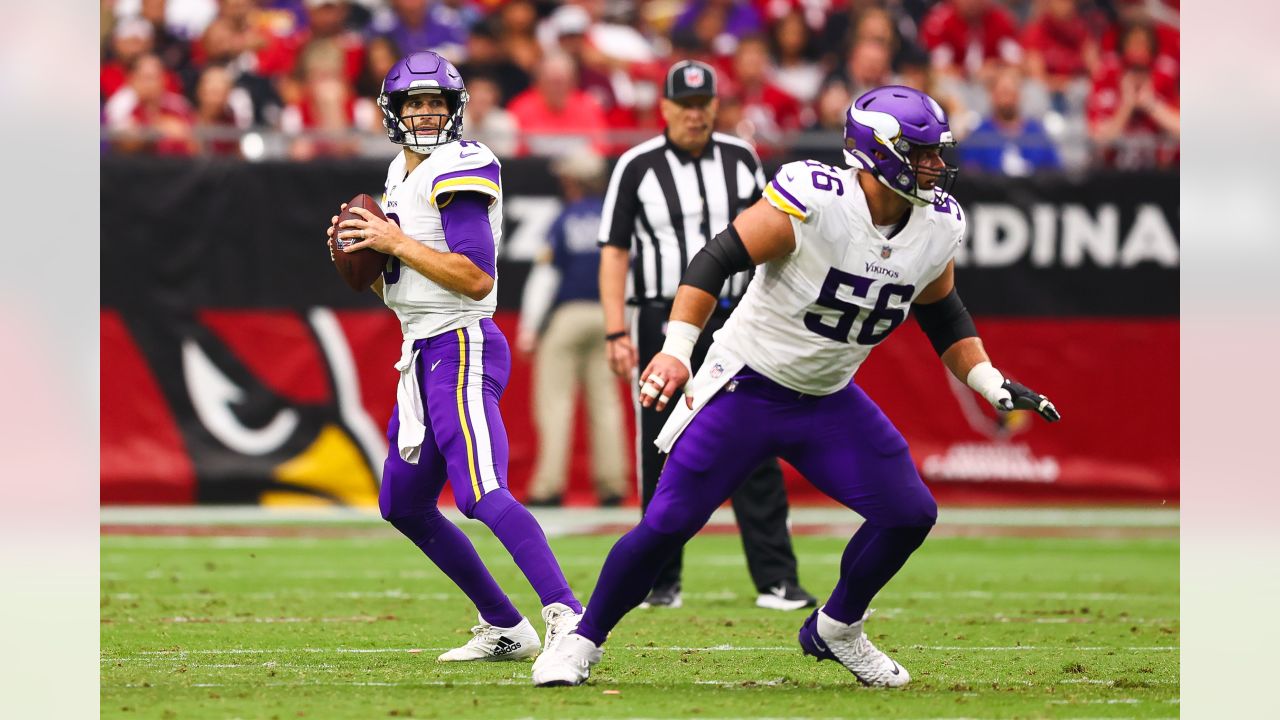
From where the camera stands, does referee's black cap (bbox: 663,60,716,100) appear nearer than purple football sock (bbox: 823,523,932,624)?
No

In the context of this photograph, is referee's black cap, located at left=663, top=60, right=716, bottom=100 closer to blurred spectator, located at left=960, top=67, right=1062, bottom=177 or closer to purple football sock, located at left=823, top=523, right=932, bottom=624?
purple football sock, located at left=823, top=523, right=932, bottom=624

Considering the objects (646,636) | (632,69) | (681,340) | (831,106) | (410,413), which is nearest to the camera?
(681,340)

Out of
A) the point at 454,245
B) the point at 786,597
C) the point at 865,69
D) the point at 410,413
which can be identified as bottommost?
the point at 786,597

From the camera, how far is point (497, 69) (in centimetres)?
1189

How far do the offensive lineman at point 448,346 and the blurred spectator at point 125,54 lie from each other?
23.8 ft

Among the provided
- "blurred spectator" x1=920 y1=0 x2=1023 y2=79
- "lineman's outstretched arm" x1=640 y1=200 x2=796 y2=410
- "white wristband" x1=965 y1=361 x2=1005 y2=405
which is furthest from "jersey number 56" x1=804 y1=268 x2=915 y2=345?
"blurred spectator" x1=920 y1=0 x2=1023 y2=79

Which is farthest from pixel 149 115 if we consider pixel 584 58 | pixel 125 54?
pixel 584 58

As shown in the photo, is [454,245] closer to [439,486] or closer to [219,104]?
[439,486]

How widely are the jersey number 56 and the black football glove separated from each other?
36 cm

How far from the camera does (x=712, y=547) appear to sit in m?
8.85

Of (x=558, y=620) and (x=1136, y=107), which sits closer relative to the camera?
(x=558, y=620)

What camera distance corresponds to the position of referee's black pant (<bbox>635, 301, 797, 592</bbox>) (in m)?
6.54

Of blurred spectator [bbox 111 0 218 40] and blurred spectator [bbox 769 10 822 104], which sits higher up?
blurred spectator [bbox 111 0 218 40]

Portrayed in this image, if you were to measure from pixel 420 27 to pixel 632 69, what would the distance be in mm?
1641
